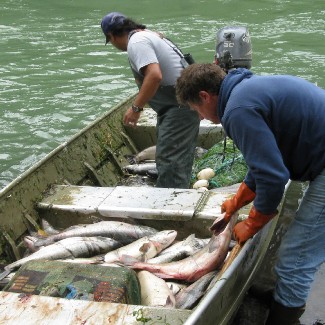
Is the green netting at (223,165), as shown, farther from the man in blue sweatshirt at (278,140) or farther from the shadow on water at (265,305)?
the man in blue sweatshirt at (278,140)

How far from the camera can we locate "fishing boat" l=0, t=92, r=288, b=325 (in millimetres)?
4129

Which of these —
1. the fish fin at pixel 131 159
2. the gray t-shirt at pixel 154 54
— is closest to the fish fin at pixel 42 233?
the gray t-shirt at pixel 154 54

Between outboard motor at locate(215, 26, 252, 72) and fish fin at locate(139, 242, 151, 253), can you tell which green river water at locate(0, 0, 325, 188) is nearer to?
outboard motor at locate(215, 26, 252, 72)

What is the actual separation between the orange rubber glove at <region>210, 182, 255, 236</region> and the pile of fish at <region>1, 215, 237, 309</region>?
0.06 meters

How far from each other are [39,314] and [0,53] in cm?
1552

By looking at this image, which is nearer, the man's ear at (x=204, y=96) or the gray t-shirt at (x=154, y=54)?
the man's ear at (x=204, y=96)

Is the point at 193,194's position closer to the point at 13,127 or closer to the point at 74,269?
the point at 74,269

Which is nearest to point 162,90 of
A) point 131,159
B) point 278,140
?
point 131,159

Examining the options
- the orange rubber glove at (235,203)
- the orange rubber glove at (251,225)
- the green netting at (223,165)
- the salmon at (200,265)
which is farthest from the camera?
the green netting at (223,165)

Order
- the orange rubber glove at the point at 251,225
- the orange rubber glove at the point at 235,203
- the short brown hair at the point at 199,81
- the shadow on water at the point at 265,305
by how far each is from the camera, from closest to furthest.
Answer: the short brown hair at the point at 199,81 < the orange rubber glove at the point at 251,225 < the orange rubber glove at the point at 235,203 < the shadow on water at the point at 265,305

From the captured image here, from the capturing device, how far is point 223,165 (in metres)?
7.65

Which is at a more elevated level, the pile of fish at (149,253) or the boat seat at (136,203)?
the boat seat at (136,203)

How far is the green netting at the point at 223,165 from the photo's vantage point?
24.5ft

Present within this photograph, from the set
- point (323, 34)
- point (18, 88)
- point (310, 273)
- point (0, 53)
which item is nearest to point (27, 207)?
point (310, 273)
